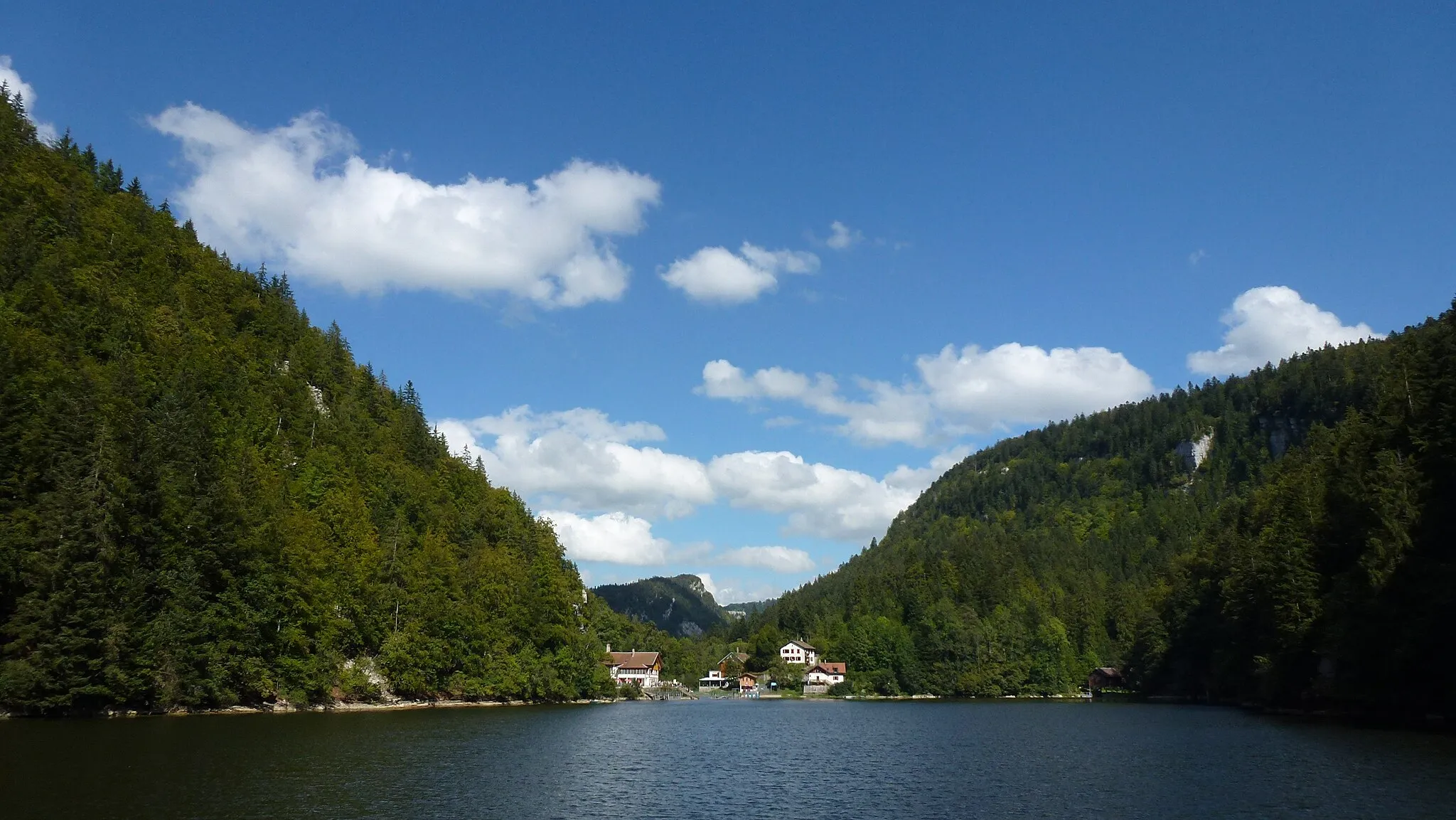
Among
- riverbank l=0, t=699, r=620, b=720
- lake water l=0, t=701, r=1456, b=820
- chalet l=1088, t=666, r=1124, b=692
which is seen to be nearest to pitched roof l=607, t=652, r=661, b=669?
riverbank l=0, t=699, r=620, b=720

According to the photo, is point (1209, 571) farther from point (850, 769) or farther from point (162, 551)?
point (162, 551)

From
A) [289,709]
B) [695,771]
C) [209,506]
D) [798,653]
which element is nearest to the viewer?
[695,771]

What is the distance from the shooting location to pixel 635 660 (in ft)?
591

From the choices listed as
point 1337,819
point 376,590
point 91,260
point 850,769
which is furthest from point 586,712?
point 1337,819

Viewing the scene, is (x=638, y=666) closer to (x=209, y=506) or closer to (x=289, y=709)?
(x=289, y=709)

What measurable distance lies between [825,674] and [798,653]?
17.5 m

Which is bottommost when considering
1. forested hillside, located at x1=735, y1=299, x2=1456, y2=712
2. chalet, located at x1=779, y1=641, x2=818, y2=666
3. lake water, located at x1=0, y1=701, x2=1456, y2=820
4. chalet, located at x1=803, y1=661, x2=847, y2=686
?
chalet, located at x1=803, y1=661, x2=847, y2=686

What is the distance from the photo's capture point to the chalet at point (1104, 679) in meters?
146

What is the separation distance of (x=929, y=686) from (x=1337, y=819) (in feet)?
400

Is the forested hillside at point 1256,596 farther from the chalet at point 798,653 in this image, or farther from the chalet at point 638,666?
the chalet at point 638,666

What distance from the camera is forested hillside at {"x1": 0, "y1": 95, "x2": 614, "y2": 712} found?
185ft

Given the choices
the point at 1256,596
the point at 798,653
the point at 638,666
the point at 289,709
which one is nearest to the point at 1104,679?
the point at 798,653

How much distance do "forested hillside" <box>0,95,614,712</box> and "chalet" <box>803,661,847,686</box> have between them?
2520 inches

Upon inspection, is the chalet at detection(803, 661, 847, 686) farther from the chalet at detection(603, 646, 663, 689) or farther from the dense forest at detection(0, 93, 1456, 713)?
the chalet at detection(603, 646, 663, 689)
